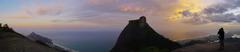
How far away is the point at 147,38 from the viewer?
8912cm

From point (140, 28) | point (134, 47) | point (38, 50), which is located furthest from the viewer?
point (140, 28)

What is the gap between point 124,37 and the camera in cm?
9256

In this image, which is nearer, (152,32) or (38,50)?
(38,50)

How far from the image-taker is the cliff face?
8597 centimetres

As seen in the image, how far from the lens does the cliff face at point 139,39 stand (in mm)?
85969

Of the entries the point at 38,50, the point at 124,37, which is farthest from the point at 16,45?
the point at 124,37

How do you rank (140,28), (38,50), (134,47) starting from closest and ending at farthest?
(38,50) → (134,47) → (140,28)

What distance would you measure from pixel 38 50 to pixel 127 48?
41.7 m

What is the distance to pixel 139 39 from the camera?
3465 inches

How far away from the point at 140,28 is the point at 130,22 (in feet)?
7.62

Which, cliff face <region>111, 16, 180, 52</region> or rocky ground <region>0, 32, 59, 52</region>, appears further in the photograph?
cliff face <region>111, 16, 180, 52</region>

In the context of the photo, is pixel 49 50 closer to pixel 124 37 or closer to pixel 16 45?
pixel 16 45

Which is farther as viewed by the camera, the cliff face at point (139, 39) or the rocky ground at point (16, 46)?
the cliff face at point (139, 39)

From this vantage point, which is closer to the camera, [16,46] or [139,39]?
[16,46]
